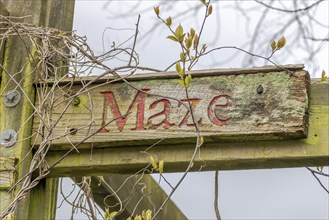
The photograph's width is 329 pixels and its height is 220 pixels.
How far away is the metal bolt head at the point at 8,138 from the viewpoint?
8.30 ft

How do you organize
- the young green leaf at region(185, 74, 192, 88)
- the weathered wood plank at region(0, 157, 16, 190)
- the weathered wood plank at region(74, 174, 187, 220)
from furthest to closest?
1. the weathered wood plank at region(74, 174, 187, 220)
2. the weathered wood plank at region(0, 157, 16, 190)
3. the young green leaf at region(185, 74, 192, 88)

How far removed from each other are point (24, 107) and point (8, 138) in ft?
0.33

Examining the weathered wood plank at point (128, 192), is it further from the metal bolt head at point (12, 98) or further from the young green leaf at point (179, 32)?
the young green leaf at point (179, 32)

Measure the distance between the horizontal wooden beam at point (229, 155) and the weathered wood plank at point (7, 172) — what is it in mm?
107

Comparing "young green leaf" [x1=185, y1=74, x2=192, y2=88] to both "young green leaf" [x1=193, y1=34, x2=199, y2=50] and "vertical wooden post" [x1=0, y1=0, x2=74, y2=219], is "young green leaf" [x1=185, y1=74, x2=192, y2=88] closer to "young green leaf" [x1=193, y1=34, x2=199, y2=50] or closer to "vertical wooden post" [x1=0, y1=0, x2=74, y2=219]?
"young green leaf" [x1=193, y1=34, x2=199, y2=50]

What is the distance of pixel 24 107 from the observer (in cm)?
256

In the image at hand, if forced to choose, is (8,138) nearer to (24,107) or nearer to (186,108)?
(24,107)

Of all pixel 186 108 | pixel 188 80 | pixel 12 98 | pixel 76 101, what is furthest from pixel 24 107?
pixel 188 80

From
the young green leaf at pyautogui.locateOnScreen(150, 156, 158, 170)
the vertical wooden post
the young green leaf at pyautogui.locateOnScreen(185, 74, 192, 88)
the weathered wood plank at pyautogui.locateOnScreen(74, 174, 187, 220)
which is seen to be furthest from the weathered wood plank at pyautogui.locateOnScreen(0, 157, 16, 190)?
the young green leaf at pyautogui.locateOnScreen(185, 74, 192, 88)

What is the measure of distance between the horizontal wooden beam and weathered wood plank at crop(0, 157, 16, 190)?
0.11 meters

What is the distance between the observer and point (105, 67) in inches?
98.1

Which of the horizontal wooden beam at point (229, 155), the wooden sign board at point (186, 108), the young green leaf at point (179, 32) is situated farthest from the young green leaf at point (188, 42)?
the horizontal wooden beam at point (229, 155)

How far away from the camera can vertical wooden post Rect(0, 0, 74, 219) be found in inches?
99.1

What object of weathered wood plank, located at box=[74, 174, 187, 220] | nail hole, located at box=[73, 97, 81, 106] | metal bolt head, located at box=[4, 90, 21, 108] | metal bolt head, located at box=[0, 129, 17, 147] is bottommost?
weathered wood plank, located at box=[74, 174, 187, 220]
